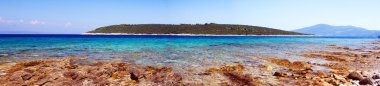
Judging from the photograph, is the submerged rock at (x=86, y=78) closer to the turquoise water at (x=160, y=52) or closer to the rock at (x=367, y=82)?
the turquoise water at (x=160, y=52)

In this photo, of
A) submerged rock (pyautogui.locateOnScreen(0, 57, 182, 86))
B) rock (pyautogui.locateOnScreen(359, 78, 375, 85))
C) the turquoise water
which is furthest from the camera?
the turquoise water

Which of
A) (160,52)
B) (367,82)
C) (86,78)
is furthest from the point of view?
(160,52)

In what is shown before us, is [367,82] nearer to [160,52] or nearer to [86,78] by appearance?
[86,78]

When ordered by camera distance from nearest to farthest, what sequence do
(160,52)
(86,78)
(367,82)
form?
(367,82) < (86,78) < (160,52)

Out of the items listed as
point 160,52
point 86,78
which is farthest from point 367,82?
point 160,52

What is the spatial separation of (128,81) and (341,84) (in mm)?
10233

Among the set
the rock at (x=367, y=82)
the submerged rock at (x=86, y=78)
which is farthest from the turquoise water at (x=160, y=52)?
the rock at (x=367, y=82)

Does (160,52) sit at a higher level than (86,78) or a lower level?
lower

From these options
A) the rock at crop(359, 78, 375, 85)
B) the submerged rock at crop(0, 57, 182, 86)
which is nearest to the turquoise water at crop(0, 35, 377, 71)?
the submerged rock at crop(0, 57, 182, 86)

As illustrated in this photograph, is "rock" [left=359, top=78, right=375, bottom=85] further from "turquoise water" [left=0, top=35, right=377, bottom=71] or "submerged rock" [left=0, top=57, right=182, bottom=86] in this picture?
"turquoise water" [left=0, top=35, right=377, bottom=71]

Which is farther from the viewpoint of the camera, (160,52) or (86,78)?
(160,52)

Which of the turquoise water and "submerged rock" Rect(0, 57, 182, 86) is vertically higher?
"submerged rock" Rect(0, 57, 182, 86)

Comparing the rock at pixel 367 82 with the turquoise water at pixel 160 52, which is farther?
the turquoise water at pixel 160 52

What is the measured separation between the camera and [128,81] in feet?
51.0
